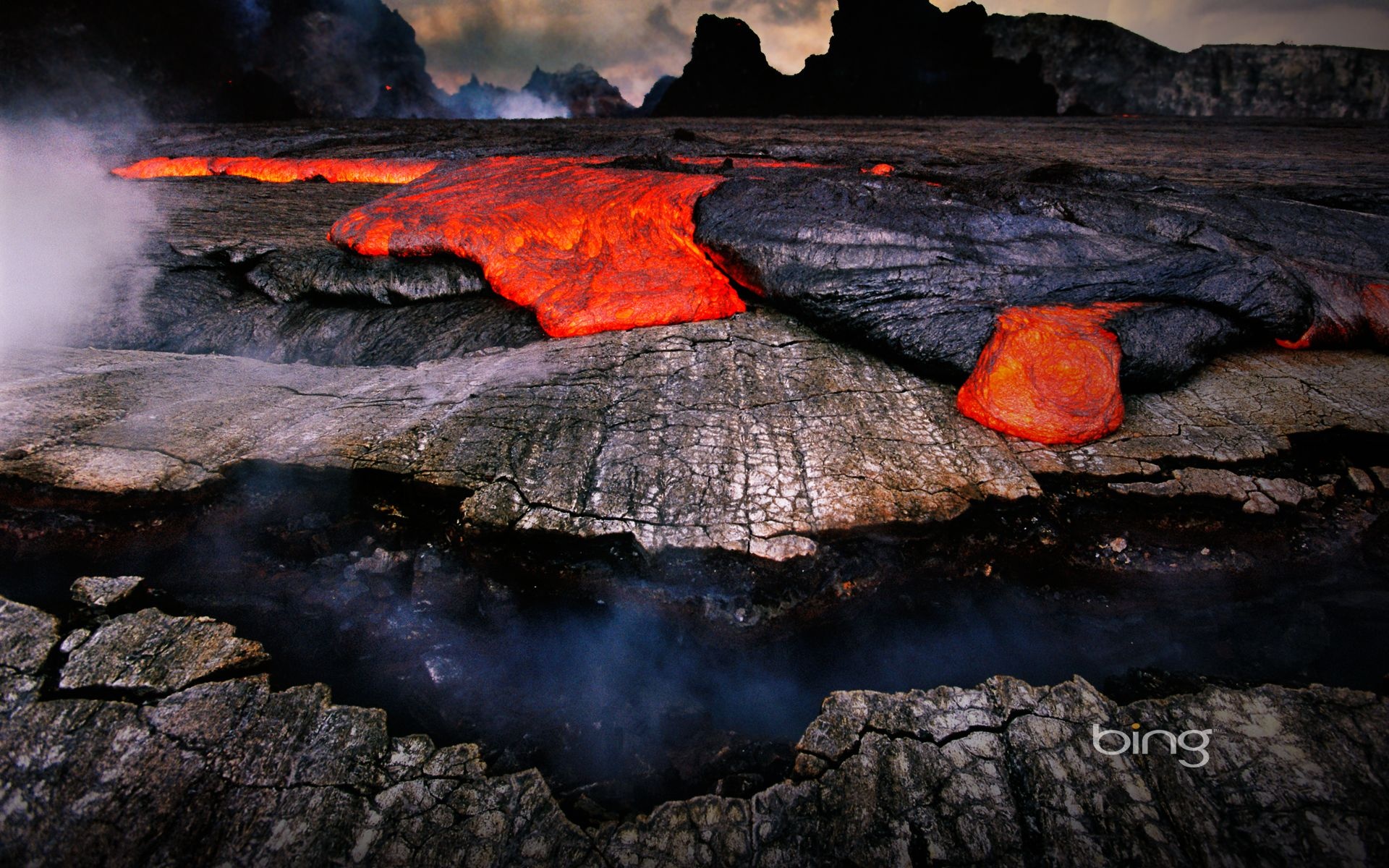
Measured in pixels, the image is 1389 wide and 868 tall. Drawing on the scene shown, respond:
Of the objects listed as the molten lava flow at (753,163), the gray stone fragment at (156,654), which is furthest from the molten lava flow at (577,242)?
the gray stone fragment at (156,654)

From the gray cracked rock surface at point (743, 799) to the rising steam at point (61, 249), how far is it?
2701 mm

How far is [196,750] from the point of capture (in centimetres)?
123

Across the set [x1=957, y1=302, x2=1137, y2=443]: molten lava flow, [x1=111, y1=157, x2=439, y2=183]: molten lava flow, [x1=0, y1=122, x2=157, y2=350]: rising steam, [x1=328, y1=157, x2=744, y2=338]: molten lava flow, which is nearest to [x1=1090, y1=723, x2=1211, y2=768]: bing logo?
[x1=957, y1=302, x2=1137, y2=443]: molten lava flow

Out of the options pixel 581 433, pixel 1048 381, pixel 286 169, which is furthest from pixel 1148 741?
pixel 286 169

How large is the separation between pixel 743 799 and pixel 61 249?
17.2ft

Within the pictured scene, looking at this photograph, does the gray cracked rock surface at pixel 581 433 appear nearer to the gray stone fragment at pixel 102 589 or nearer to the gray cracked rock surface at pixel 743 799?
the gray stone fragment at pixel 102 589

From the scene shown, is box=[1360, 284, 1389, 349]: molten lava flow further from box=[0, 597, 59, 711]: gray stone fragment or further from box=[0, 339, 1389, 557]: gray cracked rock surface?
box=[0, 597, 59, 711]: gray stone fragment

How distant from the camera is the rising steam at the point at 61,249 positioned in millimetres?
2850

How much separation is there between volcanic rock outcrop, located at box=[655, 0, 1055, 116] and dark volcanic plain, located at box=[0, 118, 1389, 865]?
19.5m

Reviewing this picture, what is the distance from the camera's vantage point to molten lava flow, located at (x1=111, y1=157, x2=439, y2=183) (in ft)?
17.3

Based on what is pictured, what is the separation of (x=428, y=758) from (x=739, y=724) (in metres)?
0.91

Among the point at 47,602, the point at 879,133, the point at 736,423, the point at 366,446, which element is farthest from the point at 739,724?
the point at 879,133

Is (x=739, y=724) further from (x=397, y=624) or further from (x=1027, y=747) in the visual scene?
(x=397, y=624)

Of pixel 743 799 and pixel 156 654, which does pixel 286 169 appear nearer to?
pixel 156 654
